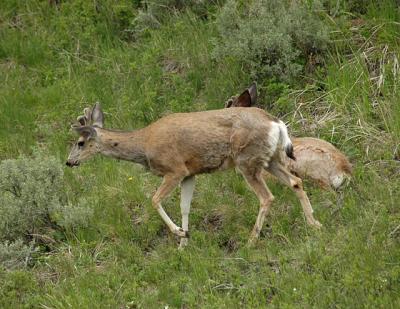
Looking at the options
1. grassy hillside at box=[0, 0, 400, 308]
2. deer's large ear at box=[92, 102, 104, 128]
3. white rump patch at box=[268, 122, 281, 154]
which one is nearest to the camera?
grassy hillside at box=[0, 0, 400, 308]

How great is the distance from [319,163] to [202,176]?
1584 mm

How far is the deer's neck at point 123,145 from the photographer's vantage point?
10695mm

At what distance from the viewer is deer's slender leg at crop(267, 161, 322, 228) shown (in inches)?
396

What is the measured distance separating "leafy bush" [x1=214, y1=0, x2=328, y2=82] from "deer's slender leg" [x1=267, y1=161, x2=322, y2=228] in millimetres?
2651

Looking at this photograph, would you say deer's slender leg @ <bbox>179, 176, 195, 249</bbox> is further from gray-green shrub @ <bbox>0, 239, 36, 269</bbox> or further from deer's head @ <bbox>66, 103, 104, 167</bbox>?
gray-green shrub @ <bbox>0, 239, 36, 269</bbox>

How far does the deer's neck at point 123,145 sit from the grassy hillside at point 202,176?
0.61m

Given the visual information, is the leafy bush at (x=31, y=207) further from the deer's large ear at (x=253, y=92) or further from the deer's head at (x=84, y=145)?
the deer's large ear at (x=253, y=92)

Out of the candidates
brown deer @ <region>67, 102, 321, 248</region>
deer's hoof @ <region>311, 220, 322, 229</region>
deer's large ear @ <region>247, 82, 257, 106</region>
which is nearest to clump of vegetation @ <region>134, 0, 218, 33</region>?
deer's large ear @ <region>247, 82, 257, 106</region>

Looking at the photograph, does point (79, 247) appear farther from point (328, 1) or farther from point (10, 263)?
point (328, 1)

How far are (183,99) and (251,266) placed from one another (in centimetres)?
487

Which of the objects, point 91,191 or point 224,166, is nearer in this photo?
point 224,166


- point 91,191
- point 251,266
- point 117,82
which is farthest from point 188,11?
point 251,266

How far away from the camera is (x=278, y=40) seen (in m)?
12.8

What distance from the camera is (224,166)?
33.9 feet
